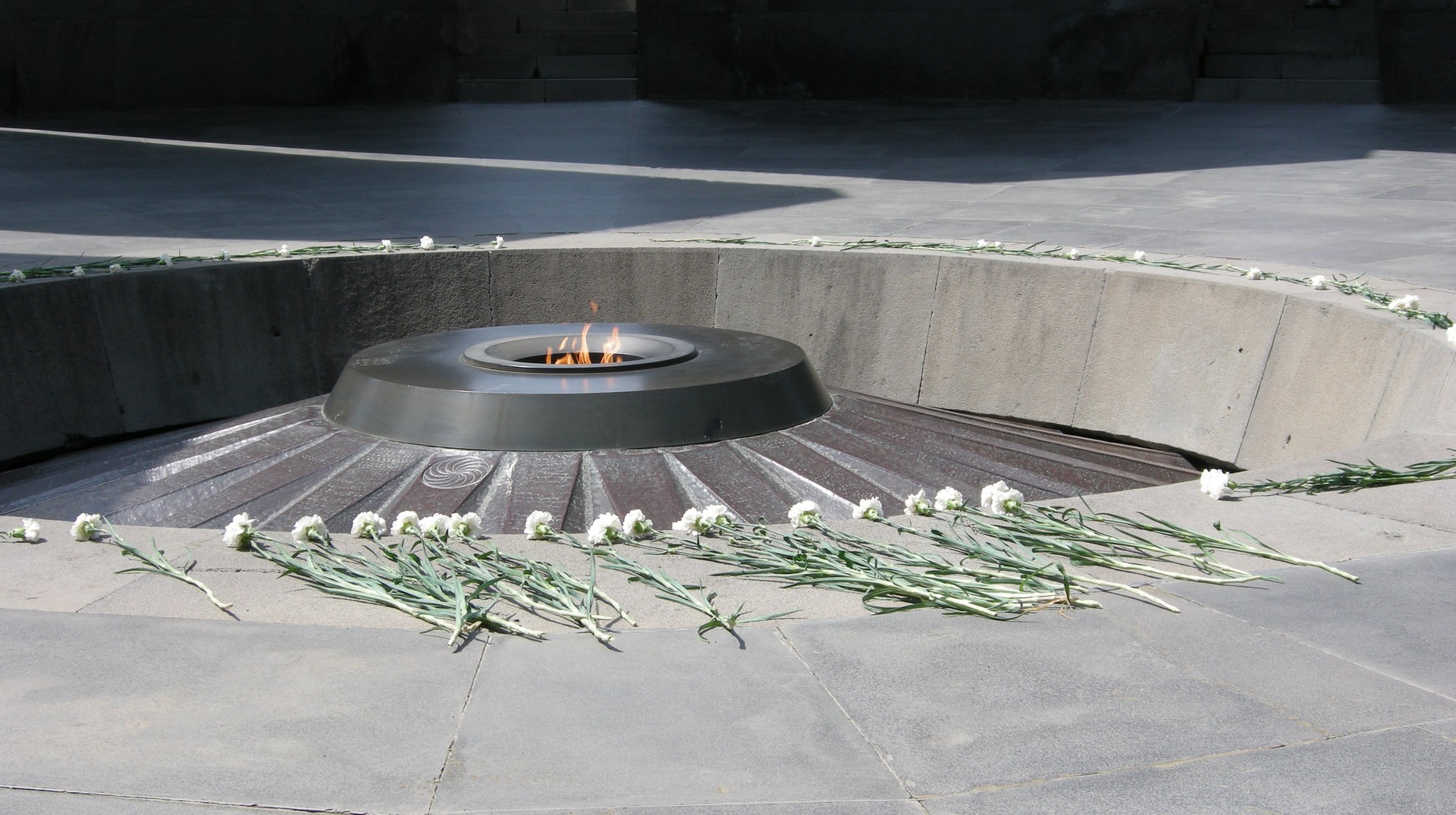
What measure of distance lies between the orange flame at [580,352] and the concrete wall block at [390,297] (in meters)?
1.58

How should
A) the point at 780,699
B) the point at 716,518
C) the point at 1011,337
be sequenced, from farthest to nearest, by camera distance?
the point at 1011,337 → the point at 716,518 → the point at 780,699

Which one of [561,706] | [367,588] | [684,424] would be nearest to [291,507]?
[684,424]

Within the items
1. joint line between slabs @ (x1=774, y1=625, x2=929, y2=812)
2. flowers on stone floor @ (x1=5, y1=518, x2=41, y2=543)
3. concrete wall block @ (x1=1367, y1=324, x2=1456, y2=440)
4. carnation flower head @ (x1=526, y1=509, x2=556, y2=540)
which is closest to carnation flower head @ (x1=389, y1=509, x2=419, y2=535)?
carnation flower head @ (x1=526, y1=509, x2=556, y2=540)

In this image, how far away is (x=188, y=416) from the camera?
785cm

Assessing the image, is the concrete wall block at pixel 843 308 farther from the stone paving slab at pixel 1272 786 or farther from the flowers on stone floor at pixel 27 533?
the stone paving slab at pixel 1272 786

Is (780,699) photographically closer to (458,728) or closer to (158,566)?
(458,728)

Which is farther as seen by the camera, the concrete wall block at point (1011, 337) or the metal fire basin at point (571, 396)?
the concrete wall block at point (1011, 337)

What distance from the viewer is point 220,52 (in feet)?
52.5

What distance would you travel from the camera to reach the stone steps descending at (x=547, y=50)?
17.5 m

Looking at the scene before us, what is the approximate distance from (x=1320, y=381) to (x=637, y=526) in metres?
4.52

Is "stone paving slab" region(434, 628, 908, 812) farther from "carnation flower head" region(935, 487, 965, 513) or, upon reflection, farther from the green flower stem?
"carnation flower head" region(935, 487, 965, 513)

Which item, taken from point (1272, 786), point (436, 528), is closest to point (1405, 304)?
point (1272, 786)

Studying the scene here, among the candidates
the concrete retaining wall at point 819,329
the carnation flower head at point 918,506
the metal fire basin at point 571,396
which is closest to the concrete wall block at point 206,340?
the concrete retaining wall at point 819,329

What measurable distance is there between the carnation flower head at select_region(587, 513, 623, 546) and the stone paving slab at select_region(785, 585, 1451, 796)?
69 cm
